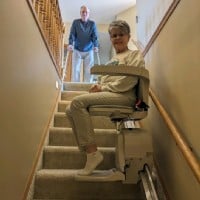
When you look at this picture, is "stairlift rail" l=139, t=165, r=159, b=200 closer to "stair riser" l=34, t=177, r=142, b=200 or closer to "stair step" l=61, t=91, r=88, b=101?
"stair riser" l=34, t=177, r=142, b=200

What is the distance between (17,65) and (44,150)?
1.07m

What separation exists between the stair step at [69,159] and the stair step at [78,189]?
0.95ft

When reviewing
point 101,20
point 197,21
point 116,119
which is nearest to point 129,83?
point 116,119

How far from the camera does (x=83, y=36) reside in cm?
482

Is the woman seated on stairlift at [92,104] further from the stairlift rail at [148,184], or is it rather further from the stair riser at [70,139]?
the stair riser at [70,139]

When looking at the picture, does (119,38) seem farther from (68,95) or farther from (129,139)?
(68,95)

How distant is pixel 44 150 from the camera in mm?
2725

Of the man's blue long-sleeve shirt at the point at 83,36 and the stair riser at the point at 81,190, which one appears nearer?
the stair riser at the point at 81,190

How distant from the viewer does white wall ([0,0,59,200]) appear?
162 cm

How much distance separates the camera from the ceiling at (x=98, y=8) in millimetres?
6988

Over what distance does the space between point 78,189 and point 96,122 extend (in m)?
1.12

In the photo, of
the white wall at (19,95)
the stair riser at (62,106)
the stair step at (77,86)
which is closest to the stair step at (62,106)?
the stair riser at (62,106)

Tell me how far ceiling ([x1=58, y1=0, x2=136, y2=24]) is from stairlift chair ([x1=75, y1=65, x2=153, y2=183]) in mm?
5206

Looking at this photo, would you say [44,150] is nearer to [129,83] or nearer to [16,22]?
[129,83]
